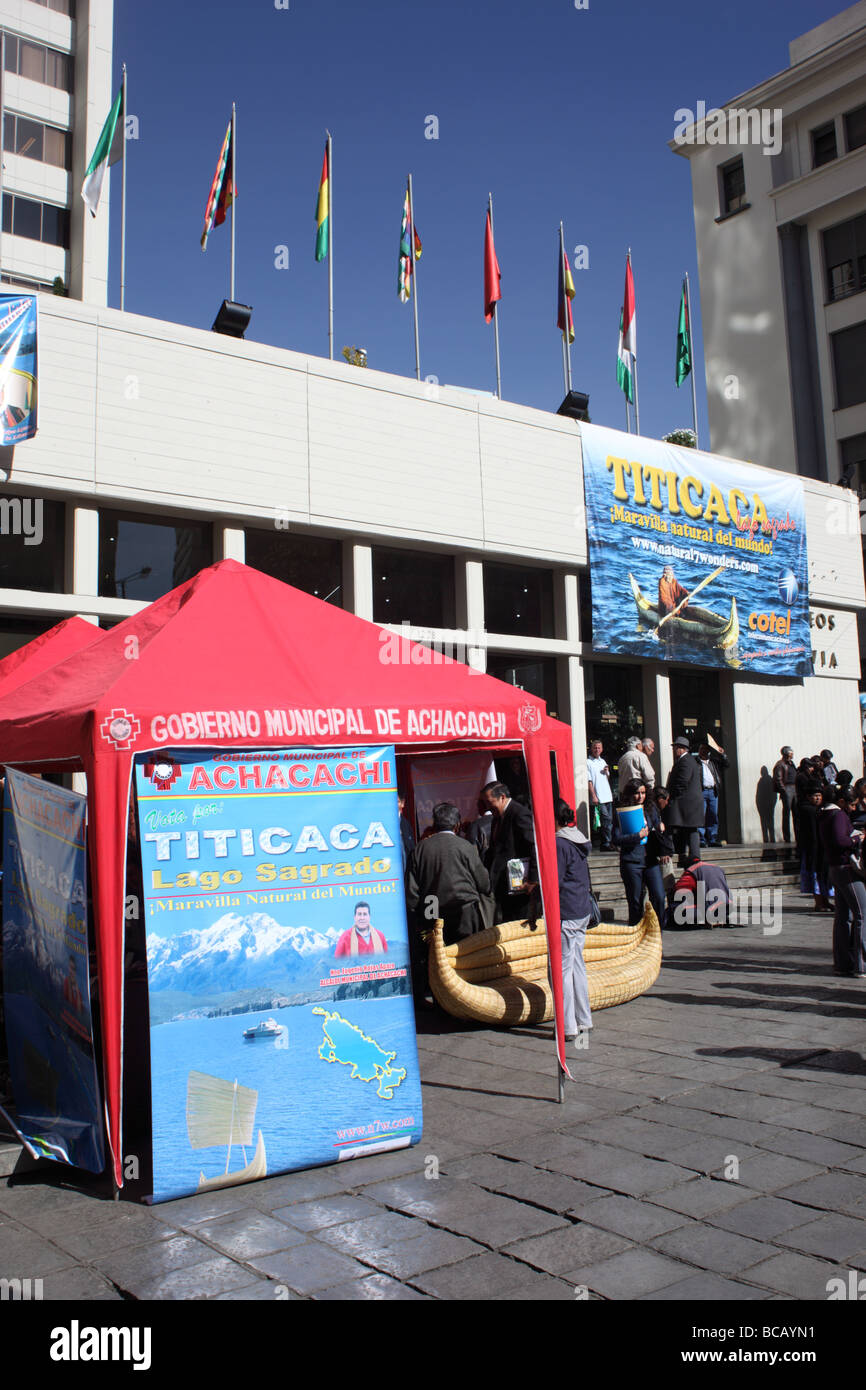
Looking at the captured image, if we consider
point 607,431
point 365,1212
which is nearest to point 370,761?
point 365,1212

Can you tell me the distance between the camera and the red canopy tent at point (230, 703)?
16.6 feet

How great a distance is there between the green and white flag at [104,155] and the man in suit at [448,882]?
439 inches

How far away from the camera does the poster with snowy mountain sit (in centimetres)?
514

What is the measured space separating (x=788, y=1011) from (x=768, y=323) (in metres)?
31.0

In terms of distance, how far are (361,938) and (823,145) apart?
35.7m

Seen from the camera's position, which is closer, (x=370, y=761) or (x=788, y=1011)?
(x=370, y=761)

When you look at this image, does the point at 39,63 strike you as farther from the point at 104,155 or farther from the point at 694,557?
the point at 694,557

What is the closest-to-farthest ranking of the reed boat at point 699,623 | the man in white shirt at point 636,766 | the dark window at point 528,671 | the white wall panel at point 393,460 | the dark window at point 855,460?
the white wall panel at point 393,460 → the man in white shirt at point 636,766 → the dark window at point 528,671 → the reed boat at point 699,623 → the dark window at point 855,460

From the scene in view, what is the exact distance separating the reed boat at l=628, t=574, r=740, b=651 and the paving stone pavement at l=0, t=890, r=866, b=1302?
1128 cm

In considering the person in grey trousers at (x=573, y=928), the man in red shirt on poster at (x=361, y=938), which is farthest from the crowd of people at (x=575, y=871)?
the man in red shirt on poster at (x=361, y=938)

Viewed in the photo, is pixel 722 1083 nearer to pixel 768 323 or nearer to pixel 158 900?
pixel 158 900

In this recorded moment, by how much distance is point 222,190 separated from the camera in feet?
52.0

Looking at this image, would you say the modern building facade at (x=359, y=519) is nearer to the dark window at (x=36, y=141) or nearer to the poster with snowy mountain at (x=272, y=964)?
the poster with snowy mountain at (x=272, y=964)
